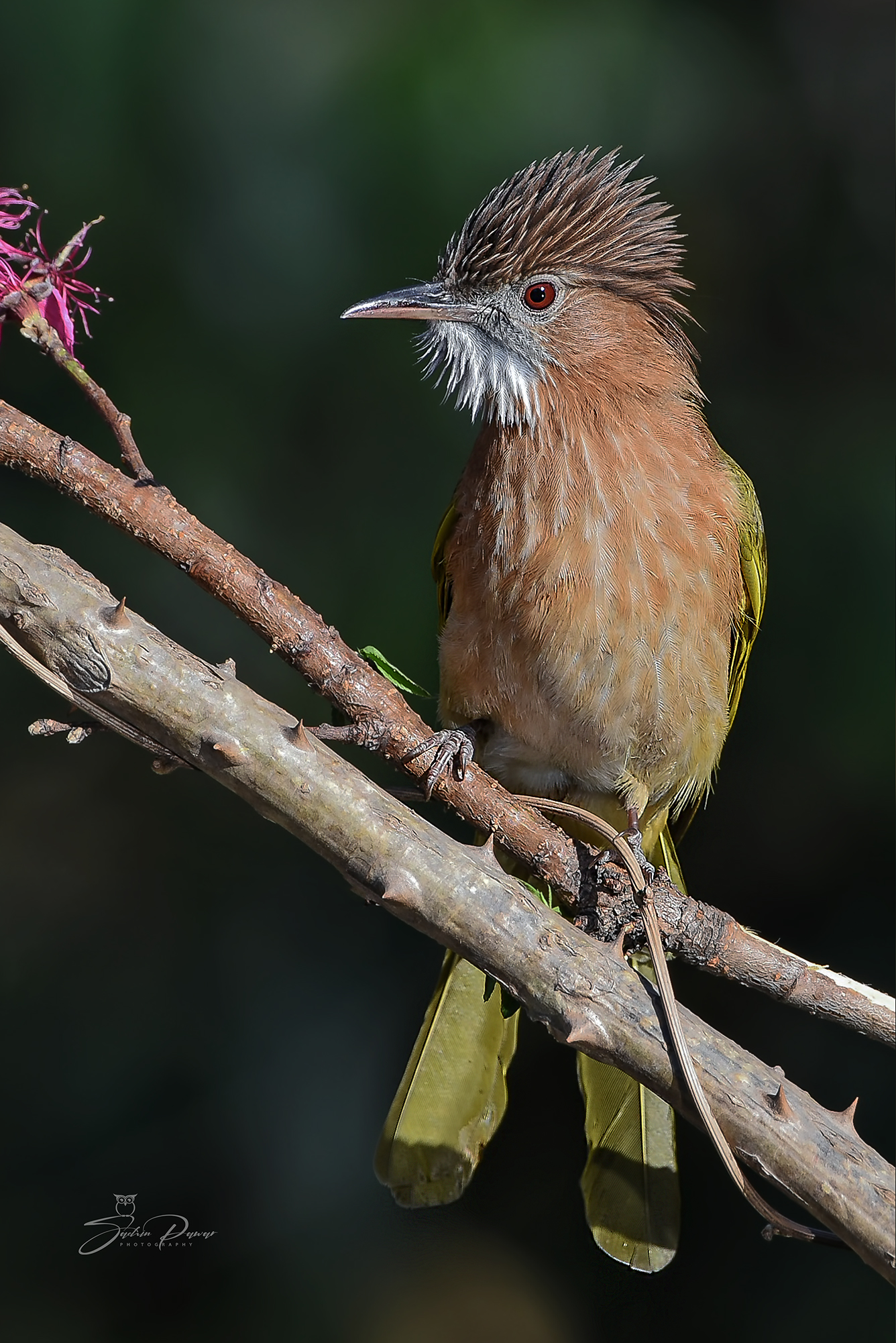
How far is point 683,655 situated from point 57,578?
1.38 metres

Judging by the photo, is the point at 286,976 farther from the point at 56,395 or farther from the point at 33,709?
the point at 56,395

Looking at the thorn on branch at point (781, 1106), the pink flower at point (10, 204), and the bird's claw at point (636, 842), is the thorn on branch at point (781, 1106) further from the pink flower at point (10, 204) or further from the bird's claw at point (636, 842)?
the pink flower at point (10, 204)

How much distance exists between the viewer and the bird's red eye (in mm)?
2596

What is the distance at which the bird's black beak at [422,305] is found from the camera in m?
2.59

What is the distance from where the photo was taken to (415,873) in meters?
1.49

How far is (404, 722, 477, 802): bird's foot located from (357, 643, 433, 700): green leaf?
0.10 metres

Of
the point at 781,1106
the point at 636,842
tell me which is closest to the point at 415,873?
the point at 781,1106

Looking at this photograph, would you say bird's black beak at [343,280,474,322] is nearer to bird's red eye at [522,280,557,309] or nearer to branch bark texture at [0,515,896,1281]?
bird's red eye at [522,280,557,309]

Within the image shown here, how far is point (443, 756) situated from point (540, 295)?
115 centimetres

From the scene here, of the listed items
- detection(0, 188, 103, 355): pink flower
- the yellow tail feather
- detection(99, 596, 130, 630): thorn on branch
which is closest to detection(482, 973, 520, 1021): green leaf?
the yellow tail feather

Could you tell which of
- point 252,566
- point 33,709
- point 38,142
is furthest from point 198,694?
point 38,142

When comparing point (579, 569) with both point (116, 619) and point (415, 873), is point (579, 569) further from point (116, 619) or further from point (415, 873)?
point (116, 619)

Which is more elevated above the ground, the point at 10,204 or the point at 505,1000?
the point at 10,204

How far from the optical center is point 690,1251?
11.1 feet
